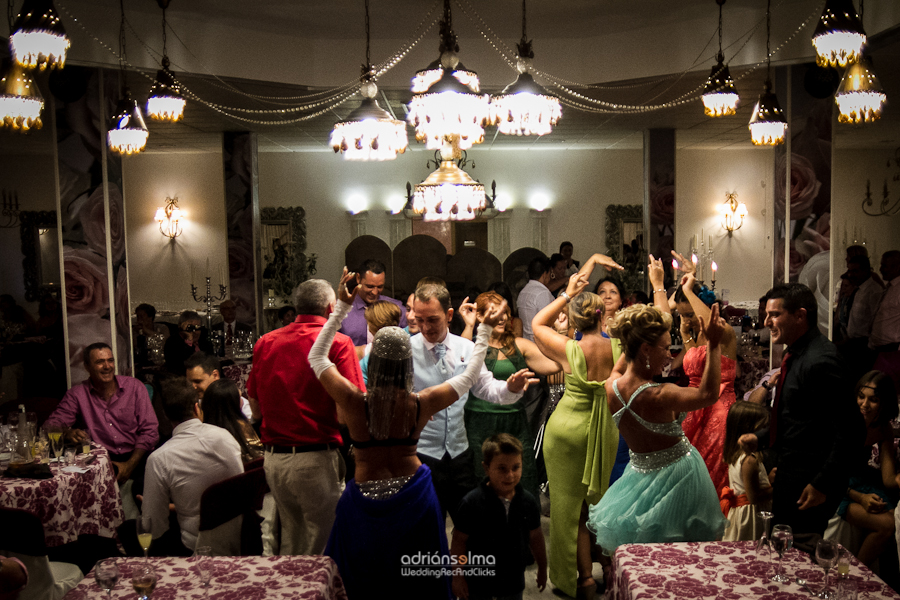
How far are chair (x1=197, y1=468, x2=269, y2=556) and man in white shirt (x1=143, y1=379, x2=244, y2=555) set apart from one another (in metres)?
0.17

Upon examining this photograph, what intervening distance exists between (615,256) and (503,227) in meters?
2.08

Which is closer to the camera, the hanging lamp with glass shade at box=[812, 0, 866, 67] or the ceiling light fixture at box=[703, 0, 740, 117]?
the hanging lamp with glass shade at box=[812, 0, 866, 67]

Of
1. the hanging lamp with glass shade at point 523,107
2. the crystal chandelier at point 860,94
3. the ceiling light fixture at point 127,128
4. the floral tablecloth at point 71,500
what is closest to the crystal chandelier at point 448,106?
the hanging lamp with glass shade at point 523,107

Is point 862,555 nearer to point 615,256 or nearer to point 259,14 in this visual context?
point 259,14

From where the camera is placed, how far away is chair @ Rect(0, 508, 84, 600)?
3.10 m

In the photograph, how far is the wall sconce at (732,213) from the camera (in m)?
13.9

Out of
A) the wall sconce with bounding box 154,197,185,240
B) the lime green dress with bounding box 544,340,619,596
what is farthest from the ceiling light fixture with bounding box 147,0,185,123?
the wall sconce with bounding box 154,197,185,240

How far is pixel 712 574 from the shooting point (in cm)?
236

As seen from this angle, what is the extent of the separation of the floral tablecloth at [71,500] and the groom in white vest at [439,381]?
73.8 inches

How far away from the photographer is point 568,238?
13.7 m

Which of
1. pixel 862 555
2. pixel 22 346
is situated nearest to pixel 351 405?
pixel 862 555

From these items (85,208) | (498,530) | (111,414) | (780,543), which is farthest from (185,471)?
(85,208)

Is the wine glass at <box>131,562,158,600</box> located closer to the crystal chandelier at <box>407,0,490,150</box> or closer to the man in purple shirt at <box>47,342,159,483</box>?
the crystal chandelier at <box>407,0,490,150</box>

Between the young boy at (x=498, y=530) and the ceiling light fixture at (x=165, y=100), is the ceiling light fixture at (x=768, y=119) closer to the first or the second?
the young boy at (x=498, y=530)
